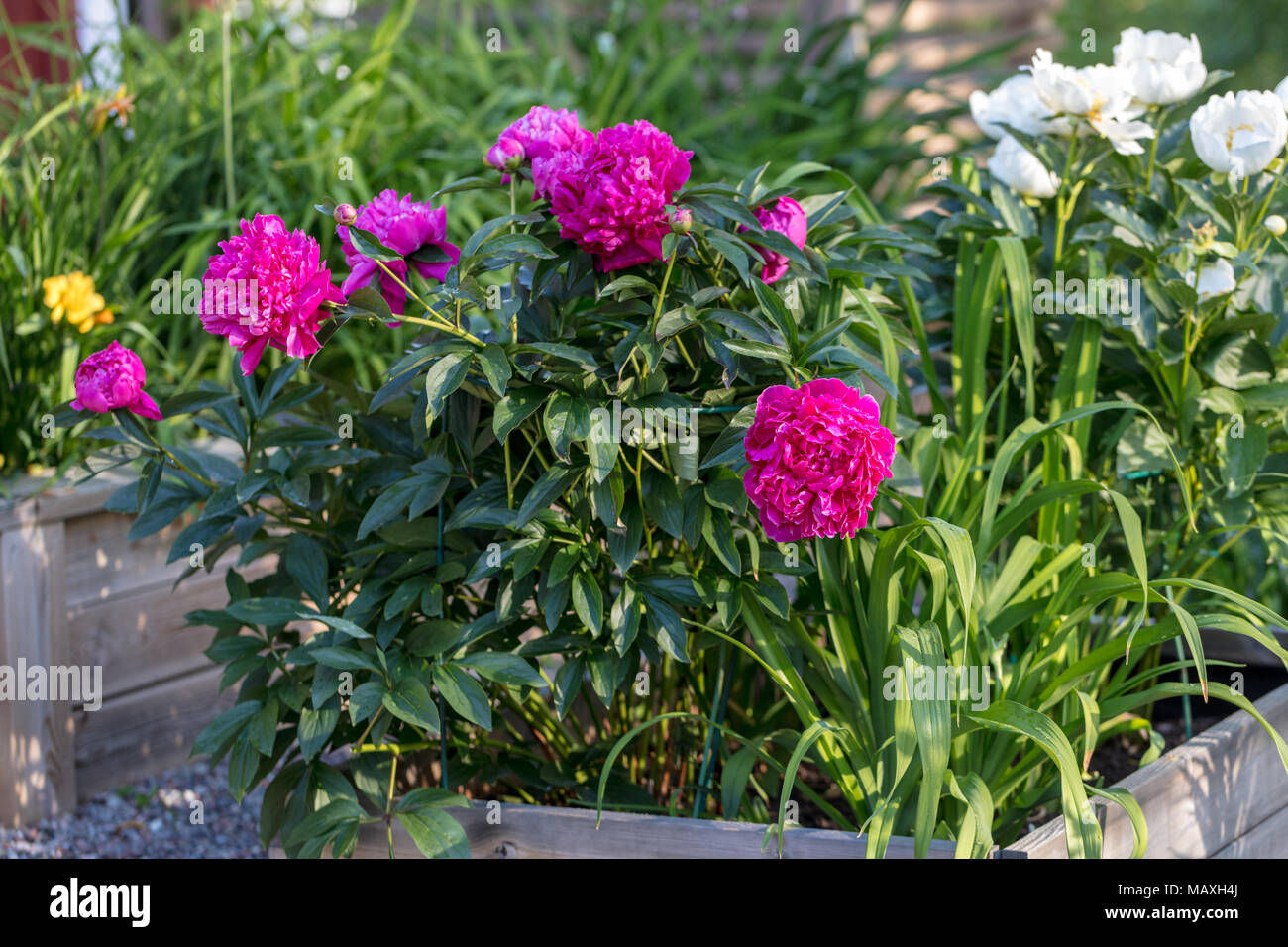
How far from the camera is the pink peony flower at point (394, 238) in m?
1.19

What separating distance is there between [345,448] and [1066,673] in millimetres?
821

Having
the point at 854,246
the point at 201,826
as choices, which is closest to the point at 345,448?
the point at 854,246

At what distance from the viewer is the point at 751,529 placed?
1262 mm

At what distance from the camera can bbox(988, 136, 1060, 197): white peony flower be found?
1.56m

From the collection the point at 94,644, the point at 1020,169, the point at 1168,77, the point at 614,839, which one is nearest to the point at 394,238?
the point at 614,839

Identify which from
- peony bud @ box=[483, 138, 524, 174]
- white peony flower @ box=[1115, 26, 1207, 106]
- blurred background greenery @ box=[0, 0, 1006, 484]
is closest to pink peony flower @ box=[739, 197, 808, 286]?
peony bud @ box=[483, 138, 524, 174]

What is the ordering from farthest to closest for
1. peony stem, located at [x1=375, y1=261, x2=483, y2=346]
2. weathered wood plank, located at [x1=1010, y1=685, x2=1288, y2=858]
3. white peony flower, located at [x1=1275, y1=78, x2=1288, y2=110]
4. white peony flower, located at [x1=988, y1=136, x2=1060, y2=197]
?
white peony flower, located at [x1=988, y1=136, x2=1060, y2=197]
white peony flower, located at [x1=1275, y1=78, x2=1288, y2=110]
weathered wood plank, located at [x1=1010, y1=685, x2=1288, y2=858]
peony stem, located at [x1=375, y1=261, x2=483, y2=346]

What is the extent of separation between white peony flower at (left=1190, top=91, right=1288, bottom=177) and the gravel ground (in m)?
1.59

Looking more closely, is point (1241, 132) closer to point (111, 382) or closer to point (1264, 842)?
point (1264, 842)

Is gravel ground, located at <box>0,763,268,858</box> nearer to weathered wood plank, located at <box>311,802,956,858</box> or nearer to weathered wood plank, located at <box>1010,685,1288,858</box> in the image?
weathered wood plank, located at <box>311,802,956,858</box>

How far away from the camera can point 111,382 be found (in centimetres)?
122
